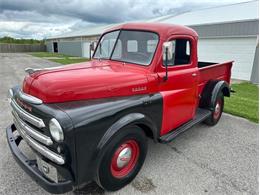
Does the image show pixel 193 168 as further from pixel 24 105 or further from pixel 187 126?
pixel 24 105

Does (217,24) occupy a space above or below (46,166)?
above

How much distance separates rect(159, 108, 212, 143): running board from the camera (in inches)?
130

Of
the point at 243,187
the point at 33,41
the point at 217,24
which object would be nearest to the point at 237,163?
the point at 243,187

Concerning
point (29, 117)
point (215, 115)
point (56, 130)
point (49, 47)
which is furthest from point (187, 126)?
point (49, 47)

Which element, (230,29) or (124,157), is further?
(230,29)

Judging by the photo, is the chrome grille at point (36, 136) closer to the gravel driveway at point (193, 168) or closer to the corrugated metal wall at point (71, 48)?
the gravel driveway at point (193, 168)

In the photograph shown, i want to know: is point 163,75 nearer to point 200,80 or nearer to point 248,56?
point 200,80

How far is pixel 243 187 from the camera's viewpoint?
9.66ft

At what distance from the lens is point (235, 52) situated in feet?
38.8

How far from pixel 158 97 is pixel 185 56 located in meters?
1.37

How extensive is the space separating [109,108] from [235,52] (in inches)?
455

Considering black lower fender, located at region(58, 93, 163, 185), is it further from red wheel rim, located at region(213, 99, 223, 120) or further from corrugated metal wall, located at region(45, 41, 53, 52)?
corrugated metal wall, located at region(45, 41, 53, 52)

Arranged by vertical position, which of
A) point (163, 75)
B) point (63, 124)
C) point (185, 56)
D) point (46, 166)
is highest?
point (185, 56)

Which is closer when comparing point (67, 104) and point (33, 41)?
point (67, 104)
